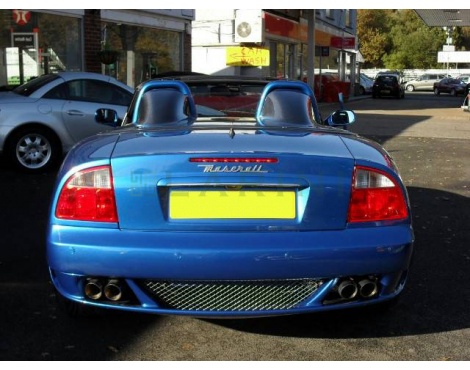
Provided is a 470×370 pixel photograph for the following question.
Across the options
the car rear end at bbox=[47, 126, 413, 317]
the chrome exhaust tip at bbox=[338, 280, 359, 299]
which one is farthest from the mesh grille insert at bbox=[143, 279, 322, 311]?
the chrome exhaust tip at bbox=[338, 280, 359, 299]

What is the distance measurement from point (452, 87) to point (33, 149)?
46.6 meters

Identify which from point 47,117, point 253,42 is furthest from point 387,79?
point 47,117

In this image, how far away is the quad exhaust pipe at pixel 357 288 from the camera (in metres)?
3.12

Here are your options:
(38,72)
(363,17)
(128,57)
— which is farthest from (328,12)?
(363,17)

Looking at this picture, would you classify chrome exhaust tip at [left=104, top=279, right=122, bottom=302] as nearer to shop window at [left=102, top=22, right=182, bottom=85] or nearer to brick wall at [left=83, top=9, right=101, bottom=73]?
brick wall at [left=83, top=9, right=101, bottom=73]

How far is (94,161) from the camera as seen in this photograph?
316 centimetres

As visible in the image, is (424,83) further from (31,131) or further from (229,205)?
(229,205)

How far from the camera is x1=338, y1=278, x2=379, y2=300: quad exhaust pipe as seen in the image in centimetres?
312

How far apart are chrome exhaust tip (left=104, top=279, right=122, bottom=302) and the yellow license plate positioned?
1.34 feet

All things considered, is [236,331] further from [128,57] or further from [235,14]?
[235,14]

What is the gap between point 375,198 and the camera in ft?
10.5

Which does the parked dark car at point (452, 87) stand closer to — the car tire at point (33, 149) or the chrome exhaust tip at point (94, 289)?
the car tire at point (33, 149)

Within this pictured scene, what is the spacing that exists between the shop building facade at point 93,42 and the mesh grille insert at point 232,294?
11.2m

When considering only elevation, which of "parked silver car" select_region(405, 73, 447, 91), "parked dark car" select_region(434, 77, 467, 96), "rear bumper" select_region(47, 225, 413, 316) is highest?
"parked silver car" select_region(405, 73, 447, 91)
